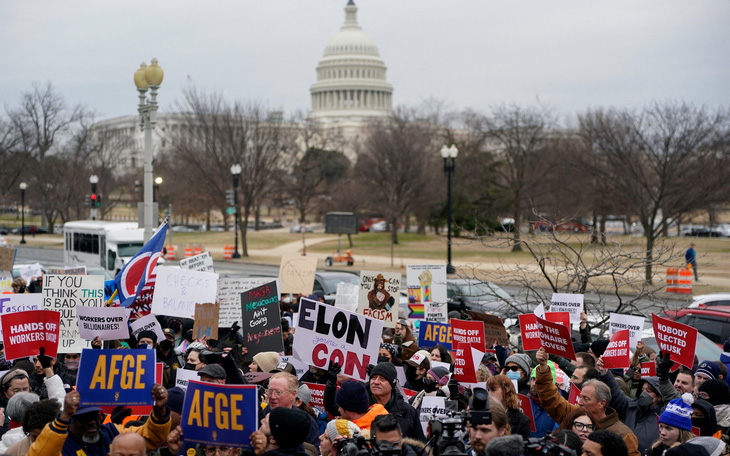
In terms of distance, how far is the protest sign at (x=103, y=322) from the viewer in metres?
8.74

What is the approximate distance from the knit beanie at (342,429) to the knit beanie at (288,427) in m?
0.47

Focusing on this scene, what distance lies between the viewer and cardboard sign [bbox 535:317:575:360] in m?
7.84

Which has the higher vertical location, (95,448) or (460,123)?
(460,123)

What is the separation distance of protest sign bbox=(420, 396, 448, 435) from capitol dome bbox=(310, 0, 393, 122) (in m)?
141

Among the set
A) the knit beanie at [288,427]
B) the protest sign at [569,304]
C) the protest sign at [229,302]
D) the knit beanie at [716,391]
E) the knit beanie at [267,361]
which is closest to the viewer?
the knit beanie at [288,427]

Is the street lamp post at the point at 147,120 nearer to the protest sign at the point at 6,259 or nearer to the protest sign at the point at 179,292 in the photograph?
the protest sign at the point at 6,259

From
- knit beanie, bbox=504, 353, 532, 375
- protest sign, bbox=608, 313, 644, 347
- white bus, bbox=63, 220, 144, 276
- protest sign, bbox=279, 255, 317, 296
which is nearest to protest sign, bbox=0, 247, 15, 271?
protest sign, bbox=279, 255, 317, 296

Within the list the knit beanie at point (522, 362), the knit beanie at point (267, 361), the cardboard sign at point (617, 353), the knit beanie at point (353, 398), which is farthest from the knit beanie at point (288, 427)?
the cardboard sign at point (617, 353)

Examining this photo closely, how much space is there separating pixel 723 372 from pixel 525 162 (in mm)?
44682

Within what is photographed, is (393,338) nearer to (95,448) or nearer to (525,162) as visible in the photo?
(95,448)

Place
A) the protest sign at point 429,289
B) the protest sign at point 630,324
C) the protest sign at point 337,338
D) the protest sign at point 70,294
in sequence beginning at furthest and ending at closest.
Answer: the protest sign at point 429,289
the protest sign at point 70,294
the protest sign at point 630,324
the protest sign at point 337,338

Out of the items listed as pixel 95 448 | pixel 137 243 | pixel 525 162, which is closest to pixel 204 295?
pixel 95 448

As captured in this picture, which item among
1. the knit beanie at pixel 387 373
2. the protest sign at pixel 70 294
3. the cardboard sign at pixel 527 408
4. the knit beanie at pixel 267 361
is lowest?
the cardboard sign at pixel 527 408

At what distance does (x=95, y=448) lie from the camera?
5.44 m
